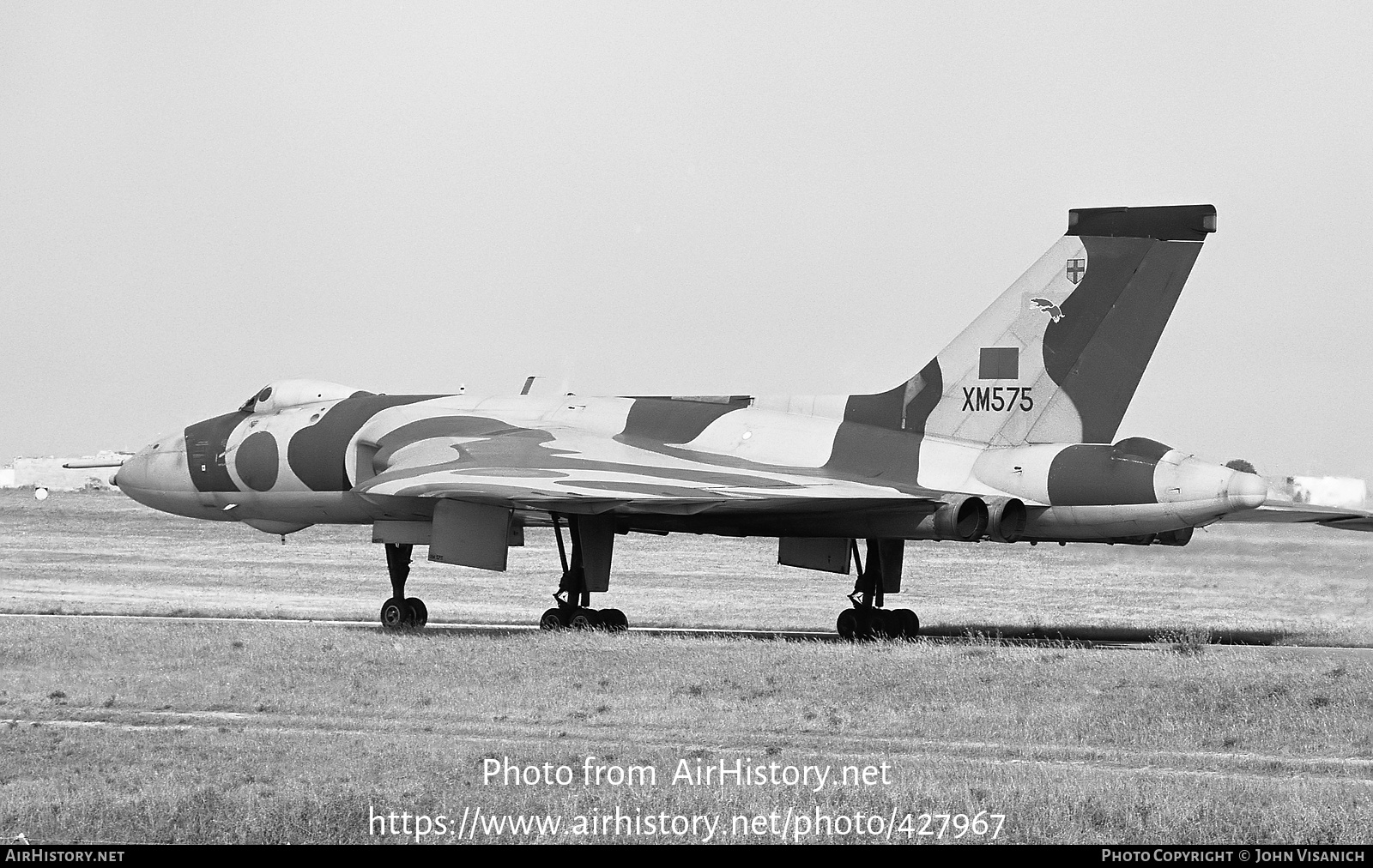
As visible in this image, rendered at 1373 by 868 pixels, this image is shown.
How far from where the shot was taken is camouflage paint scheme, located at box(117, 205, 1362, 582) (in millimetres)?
20312

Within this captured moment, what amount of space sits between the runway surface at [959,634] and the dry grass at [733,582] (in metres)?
1.02

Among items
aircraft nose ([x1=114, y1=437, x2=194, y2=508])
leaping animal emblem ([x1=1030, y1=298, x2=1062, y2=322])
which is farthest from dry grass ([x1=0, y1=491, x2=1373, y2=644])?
leaping animal emblem ([x1=1030, y1=298, x2=1062, y2=322])

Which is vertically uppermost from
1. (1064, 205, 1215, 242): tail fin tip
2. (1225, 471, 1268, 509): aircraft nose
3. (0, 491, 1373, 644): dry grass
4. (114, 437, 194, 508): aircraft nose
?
(1064, 205, 1215, 242): tail fin tip

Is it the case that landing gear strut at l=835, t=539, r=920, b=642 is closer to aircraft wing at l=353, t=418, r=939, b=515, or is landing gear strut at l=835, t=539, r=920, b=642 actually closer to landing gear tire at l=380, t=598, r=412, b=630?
aircraft wing at l=353, t=418, r=939, b=515

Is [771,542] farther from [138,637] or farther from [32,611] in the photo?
[138,637]

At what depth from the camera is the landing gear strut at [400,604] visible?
2375cm

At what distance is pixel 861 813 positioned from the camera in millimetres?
10156

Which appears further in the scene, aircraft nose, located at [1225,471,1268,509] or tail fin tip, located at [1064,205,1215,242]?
tail fin tip, located at [1064,205,1215,242]

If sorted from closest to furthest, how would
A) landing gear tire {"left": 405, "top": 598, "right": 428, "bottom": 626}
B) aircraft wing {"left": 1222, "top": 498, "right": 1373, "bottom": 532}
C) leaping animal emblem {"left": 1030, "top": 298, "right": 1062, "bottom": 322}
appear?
leaping animal emblem {"left": 1030, "top": 298, "right": 1062, "bottom": 322} < landing gear tire {"left": 405, "top": 598, "right": 428, "bottom": 626} < aircraft wing {"left": 1222, "top": 498, "right": 1373, "bottom": 532}

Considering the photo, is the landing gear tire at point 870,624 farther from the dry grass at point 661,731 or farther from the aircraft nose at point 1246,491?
the aircraft nose at point 1246,491

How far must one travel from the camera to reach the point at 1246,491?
19688mm

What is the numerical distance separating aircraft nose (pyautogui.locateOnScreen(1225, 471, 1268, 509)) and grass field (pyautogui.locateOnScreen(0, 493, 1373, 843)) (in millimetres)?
1819

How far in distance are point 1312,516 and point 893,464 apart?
7676 millimetres

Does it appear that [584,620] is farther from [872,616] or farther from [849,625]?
[872,616]
